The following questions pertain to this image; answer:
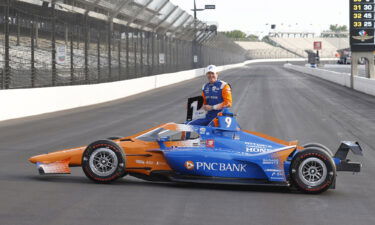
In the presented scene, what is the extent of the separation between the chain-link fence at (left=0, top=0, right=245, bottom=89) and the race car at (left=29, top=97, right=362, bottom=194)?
1131 centimetres

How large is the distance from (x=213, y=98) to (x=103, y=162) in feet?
6.32

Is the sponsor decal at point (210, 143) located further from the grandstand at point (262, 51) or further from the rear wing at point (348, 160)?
the grandstand at point (262, 51)

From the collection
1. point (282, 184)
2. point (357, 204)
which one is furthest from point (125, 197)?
point (357, 204)

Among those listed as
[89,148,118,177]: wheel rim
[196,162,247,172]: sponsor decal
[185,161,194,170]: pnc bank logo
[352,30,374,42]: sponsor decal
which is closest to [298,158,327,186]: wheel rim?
[196,162,247,172]: sponsor decal

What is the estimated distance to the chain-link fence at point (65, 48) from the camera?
763 inches

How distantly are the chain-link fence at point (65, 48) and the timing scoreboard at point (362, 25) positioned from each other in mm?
12528

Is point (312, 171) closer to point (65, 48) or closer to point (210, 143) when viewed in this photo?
point (210, 143)

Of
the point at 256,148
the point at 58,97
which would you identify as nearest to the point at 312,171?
the point at 256,148

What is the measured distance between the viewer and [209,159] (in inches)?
324

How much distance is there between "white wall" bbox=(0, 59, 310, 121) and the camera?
19.1 m

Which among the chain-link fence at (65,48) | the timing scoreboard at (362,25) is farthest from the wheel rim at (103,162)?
the timing scoreboard at (362,25)

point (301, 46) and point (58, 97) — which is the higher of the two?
point (301, 46)

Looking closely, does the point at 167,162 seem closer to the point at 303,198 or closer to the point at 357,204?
the point at 303,198

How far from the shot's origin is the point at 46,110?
2162cm
